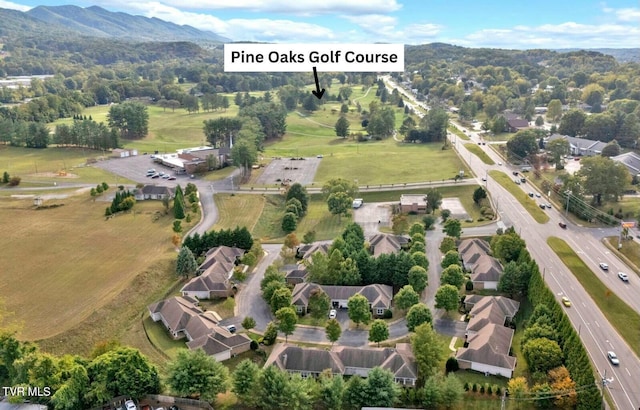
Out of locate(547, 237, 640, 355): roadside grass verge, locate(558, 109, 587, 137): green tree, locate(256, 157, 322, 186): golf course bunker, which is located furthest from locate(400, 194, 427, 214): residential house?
locate(558, 109, 587, 137): green tree

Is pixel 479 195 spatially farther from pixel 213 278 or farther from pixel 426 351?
pixel 213 278

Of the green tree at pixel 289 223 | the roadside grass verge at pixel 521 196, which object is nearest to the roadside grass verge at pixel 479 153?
the roadside grass verge at pixel 521 196

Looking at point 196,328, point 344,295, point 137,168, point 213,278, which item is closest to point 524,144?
point 344,295

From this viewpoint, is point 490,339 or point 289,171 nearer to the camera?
point 490,339

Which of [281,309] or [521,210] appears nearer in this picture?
[281,309]

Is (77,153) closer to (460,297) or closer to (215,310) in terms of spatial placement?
(215,310)

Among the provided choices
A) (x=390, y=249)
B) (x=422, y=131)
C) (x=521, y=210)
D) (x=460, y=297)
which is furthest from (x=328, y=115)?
(x=460, y=297)
